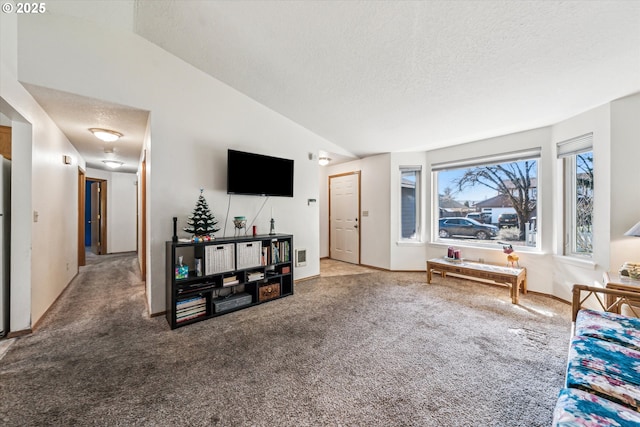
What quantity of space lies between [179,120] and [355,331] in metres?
3.08

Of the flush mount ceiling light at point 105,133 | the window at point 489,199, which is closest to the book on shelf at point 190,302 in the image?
the flush mount ceiling light at point 105,133

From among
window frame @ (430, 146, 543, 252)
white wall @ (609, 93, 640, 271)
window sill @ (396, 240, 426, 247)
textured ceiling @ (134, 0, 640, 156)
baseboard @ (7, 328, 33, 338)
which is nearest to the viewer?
textured ceiling @ (134, 0, 640, 156)

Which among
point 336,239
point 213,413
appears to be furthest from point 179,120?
point 336,239

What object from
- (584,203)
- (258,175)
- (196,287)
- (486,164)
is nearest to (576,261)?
(584,203)

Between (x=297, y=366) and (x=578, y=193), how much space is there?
4.05m

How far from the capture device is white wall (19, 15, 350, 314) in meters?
2.38

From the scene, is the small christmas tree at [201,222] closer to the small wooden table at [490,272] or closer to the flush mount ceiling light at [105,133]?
the flush mount ceiling light at [105,133]

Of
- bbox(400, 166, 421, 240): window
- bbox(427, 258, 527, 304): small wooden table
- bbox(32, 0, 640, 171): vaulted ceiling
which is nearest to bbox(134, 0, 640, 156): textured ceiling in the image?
bbox(32, 0, 640, 171): vaulted ceiling

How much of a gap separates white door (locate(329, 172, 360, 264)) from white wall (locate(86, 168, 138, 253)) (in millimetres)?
5498

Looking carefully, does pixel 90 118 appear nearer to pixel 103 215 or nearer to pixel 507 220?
pixel 103 215

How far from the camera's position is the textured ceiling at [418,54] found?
1.94m

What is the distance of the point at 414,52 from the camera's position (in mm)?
2371

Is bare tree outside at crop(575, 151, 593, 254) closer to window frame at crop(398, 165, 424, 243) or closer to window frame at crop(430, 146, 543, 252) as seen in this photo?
window frame at crop(430, 146, 543, 252)

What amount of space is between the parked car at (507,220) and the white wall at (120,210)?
849cm
